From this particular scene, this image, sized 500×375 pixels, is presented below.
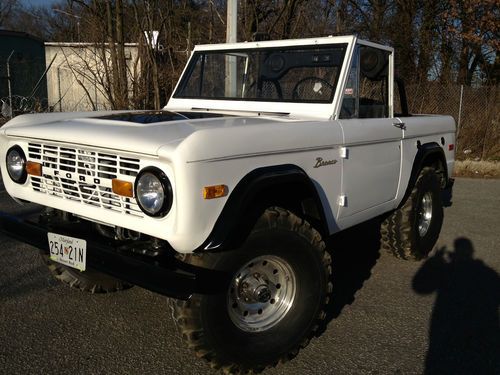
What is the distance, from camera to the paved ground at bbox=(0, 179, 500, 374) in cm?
288

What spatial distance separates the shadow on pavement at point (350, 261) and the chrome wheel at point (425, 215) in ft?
1.44

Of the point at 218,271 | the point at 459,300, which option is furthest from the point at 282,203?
the point at 459,300

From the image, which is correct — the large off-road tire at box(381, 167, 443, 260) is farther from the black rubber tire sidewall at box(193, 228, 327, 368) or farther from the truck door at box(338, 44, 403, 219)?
the black rubber tire sidewall at box(193, 228, 327, 368)

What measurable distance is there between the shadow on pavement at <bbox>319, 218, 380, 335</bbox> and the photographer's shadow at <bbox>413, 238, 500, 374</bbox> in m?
0.50

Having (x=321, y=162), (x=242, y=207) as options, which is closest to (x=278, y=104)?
(x=321, y=162)

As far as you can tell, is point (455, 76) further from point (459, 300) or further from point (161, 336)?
point (161, 336)

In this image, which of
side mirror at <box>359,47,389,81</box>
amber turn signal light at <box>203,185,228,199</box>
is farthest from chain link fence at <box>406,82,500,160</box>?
amber turn signal light at <box>203,185,228,199</box>

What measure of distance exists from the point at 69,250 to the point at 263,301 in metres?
1.16

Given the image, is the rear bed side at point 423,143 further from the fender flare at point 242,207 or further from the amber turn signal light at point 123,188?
the amber turn signal light at point 123,188

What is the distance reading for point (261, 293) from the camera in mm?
2807

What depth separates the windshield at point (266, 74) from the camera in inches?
145

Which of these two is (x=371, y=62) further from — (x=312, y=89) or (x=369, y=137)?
(x=369, y=137)

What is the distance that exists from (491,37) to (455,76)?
4.75 feet

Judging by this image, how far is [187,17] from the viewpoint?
12.1m
